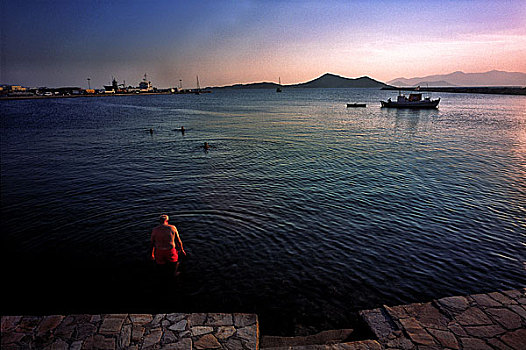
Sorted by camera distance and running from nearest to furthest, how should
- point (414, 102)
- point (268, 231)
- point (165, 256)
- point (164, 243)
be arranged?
point (164, 243)
point (165, 256)
point (268, 231)
point (414, 102)

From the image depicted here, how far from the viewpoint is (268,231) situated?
12.0m

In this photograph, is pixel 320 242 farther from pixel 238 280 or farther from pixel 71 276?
pixel 71 276

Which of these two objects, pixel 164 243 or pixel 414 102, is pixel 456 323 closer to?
pixel 164 243

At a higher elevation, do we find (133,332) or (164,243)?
(164,243)

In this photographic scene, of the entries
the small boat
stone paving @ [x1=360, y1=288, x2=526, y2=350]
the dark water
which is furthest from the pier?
the small boat

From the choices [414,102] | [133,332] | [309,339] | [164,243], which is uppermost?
[414,102]

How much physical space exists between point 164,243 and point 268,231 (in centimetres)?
443

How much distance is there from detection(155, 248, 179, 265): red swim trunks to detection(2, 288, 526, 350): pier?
2.60m

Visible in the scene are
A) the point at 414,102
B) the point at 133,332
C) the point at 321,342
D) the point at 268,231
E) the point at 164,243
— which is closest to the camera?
the point at 133,332

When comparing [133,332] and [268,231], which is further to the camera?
[268,231]

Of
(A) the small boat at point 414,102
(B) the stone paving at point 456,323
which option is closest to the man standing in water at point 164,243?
(B) the stone paving at point 456,323

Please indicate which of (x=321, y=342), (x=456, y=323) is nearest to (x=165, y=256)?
(x=321, y=342)

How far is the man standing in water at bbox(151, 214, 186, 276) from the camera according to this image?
29.2ft

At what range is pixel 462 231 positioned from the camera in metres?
11.9
